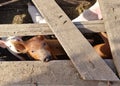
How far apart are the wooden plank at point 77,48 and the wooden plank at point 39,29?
81 mm

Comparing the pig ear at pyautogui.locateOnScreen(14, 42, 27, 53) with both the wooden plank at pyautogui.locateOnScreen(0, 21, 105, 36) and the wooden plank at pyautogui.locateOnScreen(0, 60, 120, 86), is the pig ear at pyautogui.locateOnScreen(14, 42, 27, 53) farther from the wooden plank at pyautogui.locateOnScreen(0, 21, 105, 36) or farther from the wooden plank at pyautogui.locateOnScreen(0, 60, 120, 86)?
the wooden plank at pyautogui.locateOnScreen(0, 60, 120, 86)

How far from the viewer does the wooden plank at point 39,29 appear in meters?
3.13

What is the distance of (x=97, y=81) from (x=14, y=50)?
1.06 meters

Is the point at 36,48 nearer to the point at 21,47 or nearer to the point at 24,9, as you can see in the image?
the point at 21,47

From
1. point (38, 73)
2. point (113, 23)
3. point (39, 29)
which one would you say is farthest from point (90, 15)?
point (38, 73)

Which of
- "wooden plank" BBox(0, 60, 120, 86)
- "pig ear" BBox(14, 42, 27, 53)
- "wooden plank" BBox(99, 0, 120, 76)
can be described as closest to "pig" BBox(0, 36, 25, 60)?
"pig ear" BBox(14, 42, 27, 53)

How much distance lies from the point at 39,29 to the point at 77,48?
0.46 m

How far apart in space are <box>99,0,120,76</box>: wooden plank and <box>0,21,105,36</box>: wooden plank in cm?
9

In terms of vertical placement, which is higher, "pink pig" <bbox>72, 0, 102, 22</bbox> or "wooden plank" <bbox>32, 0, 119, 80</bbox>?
"wooden plank" <bbox>32, 0, 119, 80</bbox>

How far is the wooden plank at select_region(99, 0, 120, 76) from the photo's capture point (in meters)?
2.88

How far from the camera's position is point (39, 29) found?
10.3ft

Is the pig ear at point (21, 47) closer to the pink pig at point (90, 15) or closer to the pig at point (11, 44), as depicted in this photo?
the pig at point (11, 44)

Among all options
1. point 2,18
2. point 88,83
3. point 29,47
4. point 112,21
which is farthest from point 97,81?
point 2,18

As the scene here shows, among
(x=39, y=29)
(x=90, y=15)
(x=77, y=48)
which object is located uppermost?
(x=39, y=29)
